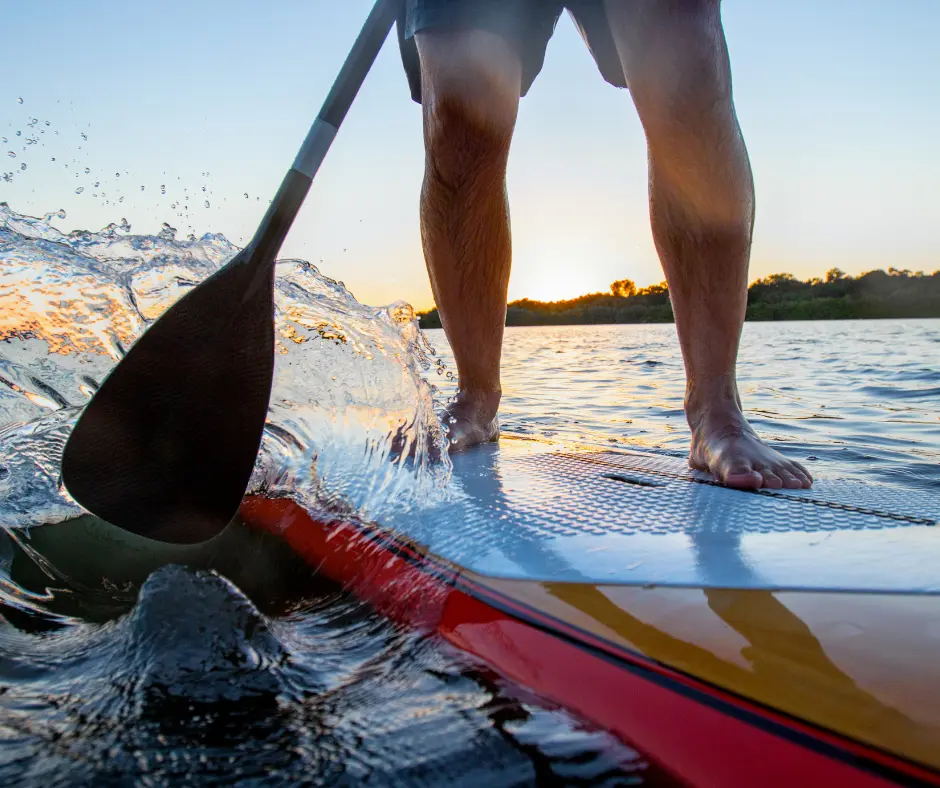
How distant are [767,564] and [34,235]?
5.74ft

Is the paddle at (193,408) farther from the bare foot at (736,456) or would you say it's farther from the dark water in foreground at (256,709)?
the bare foot at (736,456)

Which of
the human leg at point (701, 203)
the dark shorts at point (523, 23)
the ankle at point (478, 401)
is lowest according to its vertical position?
the ankle at point (478, 401)

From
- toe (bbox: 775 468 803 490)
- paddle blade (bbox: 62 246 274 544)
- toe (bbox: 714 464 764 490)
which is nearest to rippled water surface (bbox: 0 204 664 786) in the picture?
paddle blade (bbox: 62 246 274 544)

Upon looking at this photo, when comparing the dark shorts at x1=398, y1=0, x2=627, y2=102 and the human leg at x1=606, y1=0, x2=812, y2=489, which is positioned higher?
the dark shorts at x1=398, y1=0, x2=627, y2=102

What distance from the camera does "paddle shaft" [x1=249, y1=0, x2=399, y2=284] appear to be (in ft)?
4.60

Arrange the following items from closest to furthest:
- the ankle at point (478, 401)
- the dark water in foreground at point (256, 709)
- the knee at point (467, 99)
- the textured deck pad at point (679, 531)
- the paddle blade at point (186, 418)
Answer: the dark water in foreground at point (256, 709) → the textured deck pad at point (679, 531) → the paddle blade at point (186, 418) → the knee at point (467, 99) → the ankle at point (478, 401)

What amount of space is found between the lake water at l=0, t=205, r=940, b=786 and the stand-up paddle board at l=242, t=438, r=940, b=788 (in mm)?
48

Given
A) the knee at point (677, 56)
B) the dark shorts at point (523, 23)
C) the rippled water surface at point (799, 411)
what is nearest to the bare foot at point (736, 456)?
the rippled water surface at point (799, 411)

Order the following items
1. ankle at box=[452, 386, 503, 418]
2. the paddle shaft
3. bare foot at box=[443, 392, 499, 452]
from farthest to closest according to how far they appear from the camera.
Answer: ankle at box=[452, 386, 503, 418] → bare foot at box=[443, 392, 499, 452] → the paddle shaft

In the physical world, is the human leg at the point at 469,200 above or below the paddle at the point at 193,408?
above

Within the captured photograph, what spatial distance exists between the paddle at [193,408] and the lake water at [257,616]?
0.51 ft

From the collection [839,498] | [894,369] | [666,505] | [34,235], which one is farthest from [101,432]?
[894,369]

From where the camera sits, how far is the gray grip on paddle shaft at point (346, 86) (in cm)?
144

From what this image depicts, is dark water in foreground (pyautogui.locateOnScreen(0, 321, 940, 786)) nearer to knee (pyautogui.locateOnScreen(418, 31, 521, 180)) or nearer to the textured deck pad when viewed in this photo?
the textured deck pad
